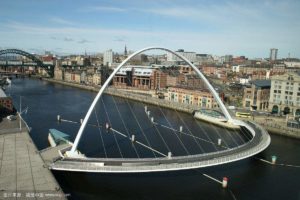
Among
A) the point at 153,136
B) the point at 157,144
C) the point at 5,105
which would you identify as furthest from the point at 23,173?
the point at 5,105

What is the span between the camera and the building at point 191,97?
198ft

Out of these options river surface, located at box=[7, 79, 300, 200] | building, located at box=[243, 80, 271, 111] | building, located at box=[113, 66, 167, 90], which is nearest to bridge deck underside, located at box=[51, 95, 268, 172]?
river surface, located at box=[7, 79, 300, 200]

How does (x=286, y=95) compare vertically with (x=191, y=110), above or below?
above

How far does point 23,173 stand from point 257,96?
45667 mm

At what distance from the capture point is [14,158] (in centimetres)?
2489

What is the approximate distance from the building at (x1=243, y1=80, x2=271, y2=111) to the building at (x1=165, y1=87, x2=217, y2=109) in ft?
20.4

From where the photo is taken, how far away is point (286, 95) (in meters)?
52.9

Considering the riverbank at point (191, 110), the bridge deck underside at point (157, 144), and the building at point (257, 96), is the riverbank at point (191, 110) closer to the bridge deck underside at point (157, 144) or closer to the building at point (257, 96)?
the bridge deck underside at point (157, 144)

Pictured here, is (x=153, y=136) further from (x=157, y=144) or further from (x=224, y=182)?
(x=224, y=182)

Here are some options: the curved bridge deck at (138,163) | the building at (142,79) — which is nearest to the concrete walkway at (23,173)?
the curved bridge deck at (138,163)

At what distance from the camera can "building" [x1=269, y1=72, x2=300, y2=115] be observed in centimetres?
5169

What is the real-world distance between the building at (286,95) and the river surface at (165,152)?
11767 millimetres

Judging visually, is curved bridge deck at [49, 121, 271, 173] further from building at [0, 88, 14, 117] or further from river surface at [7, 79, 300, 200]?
building at [0, 88, 14, 117]

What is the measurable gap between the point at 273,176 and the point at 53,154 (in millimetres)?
19353
